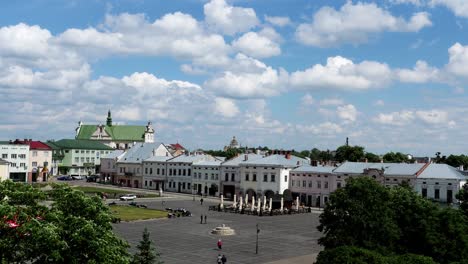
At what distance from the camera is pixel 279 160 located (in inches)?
3556

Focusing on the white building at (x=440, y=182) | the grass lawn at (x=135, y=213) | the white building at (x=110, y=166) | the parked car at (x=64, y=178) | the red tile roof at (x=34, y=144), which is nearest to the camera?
the grass lawn at (x=135, y=213)

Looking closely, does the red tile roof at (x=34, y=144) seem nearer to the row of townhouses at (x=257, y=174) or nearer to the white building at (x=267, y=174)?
the row of townhouses at (x=257, y=174)

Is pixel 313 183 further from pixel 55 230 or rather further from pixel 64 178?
pixel 64 178

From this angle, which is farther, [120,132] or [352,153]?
[120,132]

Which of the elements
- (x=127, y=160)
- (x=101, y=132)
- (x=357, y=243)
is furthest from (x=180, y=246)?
(x=101, y=132)

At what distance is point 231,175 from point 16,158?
51739mm

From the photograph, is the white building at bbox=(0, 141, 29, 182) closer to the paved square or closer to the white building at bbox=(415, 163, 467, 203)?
the paved square

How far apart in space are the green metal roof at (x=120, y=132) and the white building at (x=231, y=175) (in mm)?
87673

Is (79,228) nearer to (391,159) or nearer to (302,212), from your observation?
(302,212)

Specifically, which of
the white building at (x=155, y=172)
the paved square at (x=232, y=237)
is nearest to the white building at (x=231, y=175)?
the white building at (x=155, y=172)

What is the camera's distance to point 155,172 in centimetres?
11325

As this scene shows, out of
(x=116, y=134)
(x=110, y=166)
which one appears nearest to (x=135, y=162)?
(x=110, y=166)

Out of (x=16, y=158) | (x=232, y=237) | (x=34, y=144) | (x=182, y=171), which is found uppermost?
(x=34, y=144)

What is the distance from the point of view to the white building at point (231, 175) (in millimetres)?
95750
